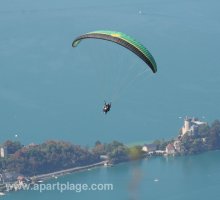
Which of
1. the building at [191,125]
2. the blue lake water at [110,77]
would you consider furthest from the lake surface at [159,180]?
the building at [191,125]

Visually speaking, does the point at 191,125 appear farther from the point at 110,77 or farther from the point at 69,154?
the point at 110,77

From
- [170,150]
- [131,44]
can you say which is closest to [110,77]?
[170,150]

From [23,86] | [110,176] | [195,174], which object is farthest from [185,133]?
[23,86]

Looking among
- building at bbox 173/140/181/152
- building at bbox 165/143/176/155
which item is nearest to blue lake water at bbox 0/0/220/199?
building at bbox 165/143/176/155

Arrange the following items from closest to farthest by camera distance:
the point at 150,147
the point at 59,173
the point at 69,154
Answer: the point at 59,173 → the point at 69,154 → the point at 150,147

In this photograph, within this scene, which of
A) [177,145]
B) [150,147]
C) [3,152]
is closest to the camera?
[3,152]

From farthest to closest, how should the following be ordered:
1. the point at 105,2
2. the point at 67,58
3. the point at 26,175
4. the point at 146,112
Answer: the point at 105,2 < the point at 67,58 < the point at 146,112 < the point at 26,175

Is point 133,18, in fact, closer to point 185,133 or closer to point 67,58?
point 67,58

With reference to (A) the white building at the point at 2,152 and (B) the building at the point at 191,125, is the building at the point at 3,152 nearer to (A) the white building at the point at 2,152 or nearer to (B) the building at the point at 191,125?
(A) the white building at the point at 2,152
